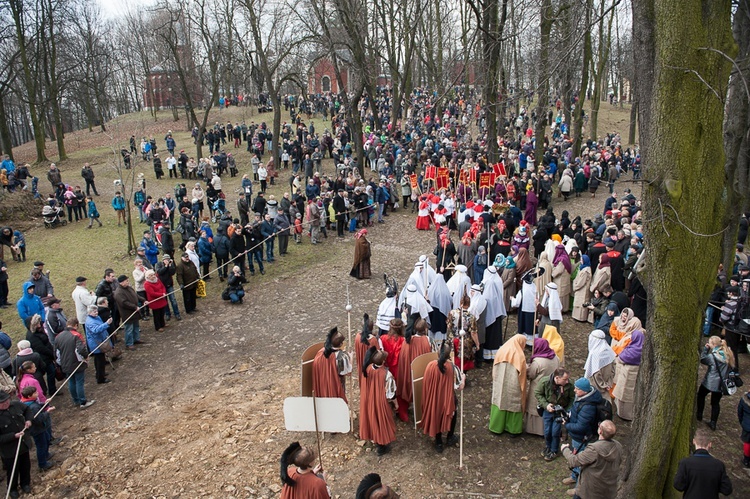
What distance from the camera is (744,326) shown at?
9.42 m

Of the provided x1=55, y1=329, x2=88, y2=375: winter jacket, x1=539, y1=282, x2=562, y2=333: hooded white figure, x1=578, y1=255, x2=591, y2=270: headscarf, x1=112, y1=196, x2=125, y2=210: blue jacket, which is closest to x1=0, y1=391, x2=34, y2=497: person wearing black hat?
x1=55, y1=329, x2=88, y2=375: winter jacket

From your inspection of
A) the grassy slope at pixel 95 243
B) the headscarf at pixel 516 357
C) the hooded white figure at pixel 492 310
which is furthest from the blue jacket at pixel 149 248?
the headscarf at pixel 516 357

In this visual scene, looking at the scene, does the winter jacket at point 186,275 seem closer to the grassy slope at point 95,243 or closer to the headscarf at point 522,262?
the grassy slope at point 95,243

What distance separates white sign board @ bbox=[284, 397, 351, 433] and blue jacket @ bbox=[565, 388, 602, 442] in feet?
8.84

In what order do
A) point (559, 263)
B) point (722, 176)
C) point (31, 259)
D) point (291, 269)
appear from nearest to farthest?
point (722, 176), point (559, 263), point (291, 269), point (31, 259)

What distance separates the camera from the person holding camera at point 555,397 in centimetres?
684

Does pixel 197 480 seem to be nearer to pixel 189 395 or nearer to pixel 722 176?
pixel 189 395

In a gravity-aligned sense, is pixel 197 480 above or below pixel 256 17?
below

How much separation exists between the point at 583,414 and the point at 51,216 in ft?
66.9

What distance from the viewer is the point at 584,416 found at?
6.31 m

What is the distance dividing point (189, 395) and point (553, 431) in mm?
5970

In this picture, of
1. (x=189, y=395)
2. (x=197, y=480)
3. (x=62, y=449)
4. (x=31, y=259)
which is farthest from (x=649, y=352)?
(x=31, y=259)

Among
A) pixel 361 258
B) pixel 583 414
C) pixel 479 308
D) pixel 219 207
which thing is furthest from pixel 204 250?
pixel 583 414

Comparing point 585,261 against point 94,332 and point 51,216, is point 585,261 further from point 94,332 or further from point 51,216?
point 51,216
